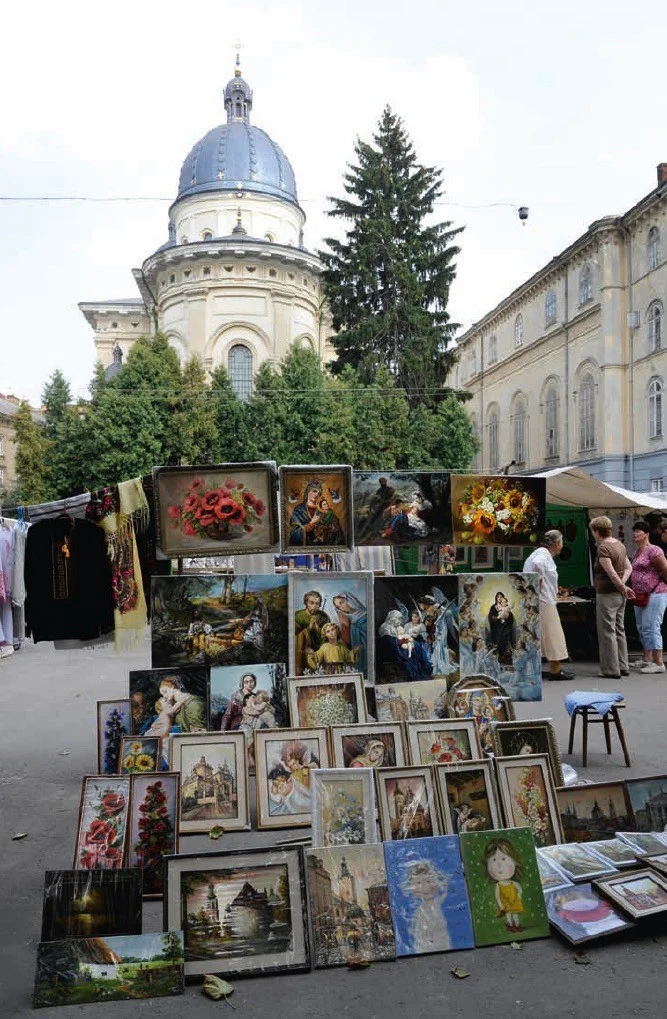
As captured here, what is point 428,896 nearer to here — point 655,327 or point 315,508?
point 315,508

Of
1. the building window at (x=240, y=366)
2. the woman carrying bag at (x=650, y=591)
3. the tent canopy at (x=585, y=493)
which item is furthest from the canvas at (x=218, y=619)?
the building window at (x=240, y=366)

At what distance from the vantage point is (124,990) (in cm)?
313

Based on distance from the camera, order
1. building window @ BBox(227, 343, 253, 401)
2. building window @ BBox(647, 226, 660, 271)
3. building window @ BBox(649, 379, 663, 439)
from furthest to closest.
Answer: building window @ BBox(227, 343, 253, 401)
building window @ BBox(649, 379, 663, 439)
building window @ BBox(647, 226, 660, 271)

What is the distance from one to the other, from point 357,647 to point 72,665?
712 cm

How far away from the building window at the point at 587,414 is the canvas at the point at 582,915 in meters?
27.9

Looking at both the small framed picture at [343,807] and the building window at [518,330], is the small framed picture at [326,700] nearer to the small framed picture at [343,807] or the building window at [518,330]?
the small framed picture at [343,807]

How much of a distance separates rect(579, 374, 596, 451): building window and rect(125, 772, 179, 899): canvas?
28112 millimetres

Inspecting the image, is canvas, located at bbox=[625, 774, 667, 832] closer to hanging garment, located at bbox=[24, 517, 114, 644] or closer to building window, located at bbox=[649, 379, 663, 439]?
hanging garment, located at bbox=[24, 517, 114, 644]

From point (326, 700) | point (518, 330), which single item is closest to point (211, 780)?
point (326, 700)

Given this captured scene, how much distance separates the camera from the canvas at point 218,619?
5.23 m

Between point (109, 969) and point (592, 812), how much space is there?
2.49 metres

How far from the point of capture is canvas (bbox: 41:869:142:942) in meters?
3.35

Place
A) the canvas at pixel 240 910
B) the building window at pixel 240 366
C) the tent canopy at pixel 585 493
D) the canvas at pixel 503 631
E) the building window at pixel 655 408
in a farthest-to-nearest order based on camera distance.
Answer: the building window at pixel 240 366
the building window at pixel 655 408
the tent canopy at pixel 585 493
the canvas at pixel 503 631
the canvas at pixel 240 910

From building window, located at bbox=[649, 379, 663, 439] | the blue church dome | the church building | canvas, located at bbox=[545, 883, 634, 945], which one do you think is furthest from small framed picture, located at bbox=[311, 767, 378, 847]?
the blue church dome
